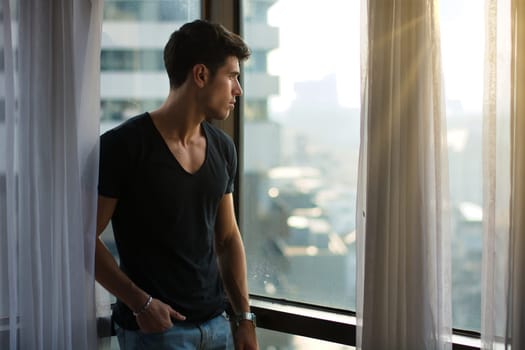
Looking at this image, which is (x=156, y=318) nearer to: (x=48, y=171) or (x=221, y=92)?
(x=48, y=171)

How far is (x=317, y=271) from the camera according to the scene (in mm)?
2291

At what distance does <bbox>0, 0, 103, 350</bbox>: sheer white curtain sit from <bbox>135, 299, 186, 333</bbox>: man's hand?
0.17m

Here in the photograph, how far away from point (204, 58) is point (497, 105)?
0.84m

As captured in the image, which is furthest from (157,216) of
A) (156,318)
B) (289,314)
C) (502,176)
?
(502,176)

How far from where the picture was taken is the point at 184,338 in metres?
1.83

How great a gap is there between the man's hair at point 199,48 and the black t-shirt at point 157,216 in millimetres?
180

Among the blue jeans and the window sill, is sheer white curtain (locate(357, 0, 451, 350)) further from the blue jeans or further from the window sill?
the blue jeans

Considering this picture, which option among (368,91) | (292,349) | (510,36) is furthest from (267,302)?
(510,36)

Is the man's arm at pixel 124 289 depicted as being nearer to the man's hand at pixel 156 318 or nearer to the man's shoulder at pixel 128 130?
the man's hand at pixel 156 318

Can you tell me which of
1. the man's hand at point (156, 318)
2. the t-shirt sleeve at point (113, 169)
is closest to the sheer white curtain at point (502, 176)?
the man's hand at point (156, 318)

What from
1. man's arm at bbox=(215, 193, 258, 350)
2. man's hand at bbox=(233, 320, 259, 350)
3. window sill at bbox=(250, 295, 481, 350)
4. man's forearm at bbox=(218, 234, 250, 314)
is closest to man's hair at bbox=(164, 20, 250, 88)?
man's arm at bbox=(215, 193, 258, 350)

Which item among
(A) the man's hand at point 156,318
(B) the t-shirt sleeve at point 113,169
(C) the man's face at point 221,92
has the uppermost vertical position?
(C) the man's face at point 221,92

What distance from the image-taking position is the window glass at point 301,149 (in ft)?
7.32

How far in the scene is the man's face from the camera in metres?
1.92
